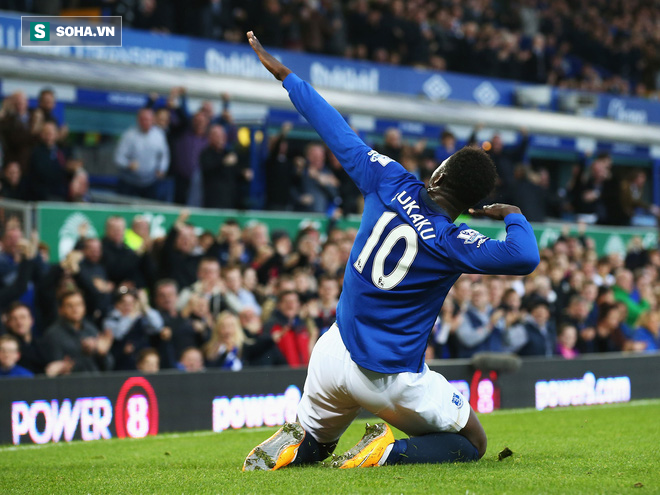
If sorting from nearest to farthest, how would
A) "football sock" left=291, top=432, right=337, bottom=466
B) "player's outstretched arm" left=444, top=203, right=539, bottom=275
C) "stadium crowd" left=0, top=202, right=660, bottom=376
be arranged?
"player's outstretched arm" left=444, top=203, right=539, bottom=275 < "football sock" left=291, top=432, right=337, bottom=466 < "stadium crowd" left=0, top=202, right=660, bottom=376

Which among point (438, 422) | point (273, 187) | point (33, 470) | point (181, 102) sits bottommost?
point (33, 470)

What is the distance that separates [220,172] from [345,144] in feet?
25.2

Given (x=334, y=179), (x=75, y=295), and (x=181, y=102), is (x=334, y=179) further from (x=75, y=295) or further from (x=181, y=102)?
(x=75, y=295)

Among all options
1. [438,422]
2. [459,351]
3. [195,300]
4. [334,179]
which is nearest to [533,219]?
[334,179]

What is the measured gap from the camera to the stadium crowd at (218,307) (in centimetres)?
919

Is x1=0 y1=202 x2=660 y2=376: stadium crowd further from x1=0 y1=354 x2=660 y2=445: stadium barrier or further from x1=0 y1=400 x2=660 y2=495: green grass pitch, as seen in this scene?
x1=0 y1=400 x2=660 y2=495: green grass pitch

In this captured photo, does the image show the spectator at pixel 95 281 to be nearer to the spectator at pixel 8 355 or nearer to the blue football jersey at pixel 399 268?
the spectator at pixel 8 355

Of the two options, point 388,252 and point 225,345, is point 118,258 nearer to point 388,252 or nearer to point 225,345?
point 225,345

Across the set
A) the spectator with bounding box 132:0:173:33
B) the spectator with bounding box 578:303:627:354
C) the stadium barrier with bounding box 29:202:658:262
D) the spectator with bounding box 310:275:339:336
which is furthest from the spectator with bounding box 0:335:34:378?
the spectator with bounding box 132:0:173:33

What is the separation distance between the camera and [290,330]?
405 inches

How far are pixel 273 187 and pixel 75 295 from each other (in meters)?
4.84

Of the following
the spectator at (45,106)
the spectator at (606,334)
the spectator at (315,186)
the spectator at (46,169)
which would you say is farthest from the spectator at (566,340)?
the spectator at (45,106)

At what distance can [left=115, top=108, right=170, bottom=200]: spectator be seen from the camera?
12016 mm

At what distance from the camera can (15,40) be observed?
41.9ft
